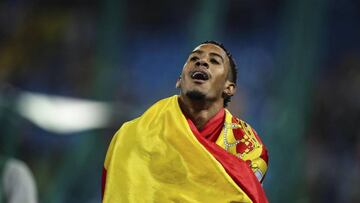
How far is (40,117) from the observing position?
7.49 feet

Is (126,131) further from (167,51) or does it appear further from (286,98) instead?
(167,51)

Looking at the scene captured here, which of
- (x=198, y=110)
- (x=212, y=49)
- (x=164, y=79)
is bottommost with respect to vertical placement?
(x=164, y=79)

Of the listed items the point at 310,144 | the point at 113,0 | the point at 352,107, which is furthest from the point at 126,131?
the point at 352,107

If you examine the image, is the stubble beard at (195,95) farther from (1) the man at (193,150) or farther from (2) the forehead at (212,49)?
(2) the forehead at (212,49)

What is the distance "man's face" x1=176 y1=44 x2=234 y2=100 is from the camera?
178 centimetres

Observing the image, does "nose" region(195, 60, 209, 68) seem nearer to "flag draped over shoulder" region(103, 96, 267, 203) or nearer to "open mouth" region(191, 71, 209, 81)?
"open mouth" region(191, 71, 209, 81)

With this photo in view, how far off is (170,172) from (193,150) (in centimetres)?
6

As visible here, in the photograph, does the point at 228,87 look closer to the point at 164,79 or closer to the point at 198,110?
the point at 198,110

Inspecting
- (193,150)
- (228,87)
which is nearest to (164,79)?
(228,87)

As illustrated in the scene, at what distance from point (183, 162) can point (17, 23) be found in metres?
1.28

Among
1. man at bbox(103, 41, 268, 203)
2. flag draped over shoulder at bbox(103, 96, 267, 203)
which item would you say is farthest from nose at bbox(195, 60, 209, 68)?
flag draped over shoulder at bbox(103, 96, 267, 203)

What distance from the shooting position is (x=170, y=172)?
5.55ft

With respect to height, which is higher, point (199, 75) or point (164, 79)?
point (199, 75)

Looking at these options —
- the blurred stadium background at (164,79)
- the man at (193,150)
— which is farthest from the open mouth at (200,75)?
the blurred stadium background at (164,79)
